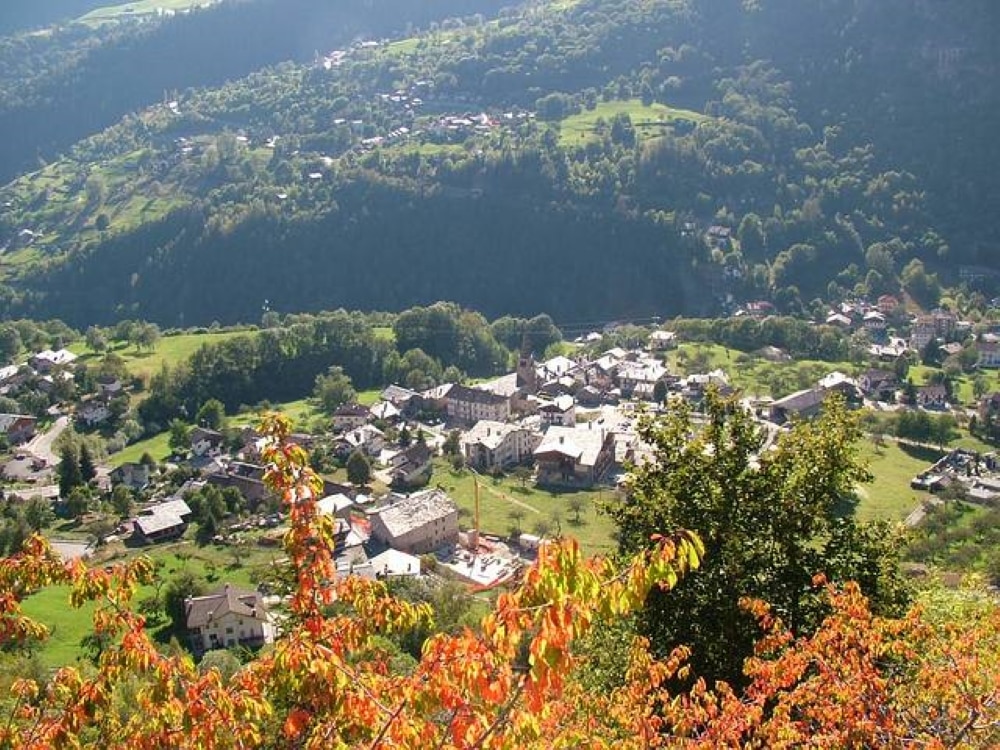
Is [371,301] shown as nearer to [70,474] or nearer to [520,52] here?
[70,474]

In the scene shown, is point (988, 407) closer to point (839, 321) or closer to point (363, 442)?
point (839, 321)

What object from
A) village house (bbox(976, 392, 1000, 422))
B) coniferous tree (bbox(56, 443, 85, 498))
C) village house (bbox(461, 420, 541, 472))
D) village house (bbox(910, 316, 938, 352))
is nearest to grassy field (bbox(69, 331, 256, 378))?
coniferous tree (bbox(56, 443, 85, 498))

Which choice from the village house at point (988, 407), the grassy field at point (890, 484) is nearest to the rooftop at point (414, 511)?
the grassy field at point (890, 484)

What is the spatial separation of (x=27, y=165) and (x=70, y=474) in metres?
127

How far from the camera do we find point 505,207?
108 m

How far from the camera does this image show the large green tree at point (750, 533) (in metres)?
13.2

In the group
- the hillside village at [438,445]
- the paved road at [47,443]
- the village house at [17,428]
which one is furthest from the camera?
the village house at [17,428]

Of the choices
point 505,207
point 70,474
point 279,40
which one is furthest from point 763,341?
point 279,40

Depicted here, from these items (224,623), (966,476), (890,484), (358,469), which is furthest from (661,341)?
(224,623)

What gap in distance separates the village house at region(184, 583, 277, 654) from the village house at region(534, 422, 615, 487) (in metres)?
22.7

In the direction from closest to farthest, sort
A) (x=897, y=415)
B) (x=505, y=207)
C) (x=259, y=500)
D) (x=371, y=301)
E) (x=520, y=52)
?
(x=259, y=500) < (x=897, y=415) < (x=371, y=301) < (x=505, y=207) < (x=520, y=52)

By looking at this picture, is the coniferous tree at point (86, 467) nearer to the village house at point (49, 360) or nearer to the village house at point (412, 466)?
the village house at point (412, 466)

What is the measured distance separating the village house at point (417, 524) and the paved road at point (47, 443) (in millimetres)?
25449

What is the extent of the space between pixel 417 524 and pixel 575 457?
41.4ft
